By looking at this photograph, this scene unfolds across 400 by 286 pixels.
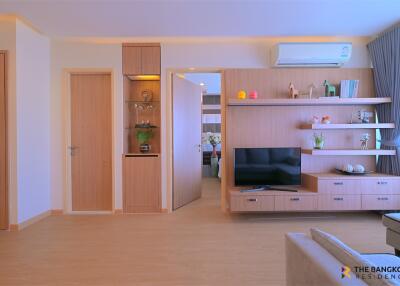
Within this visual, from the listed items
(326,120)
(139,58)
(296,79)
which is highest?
(139,58)

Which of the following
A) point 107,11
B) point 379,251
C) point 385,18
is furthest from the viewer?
point 385,18

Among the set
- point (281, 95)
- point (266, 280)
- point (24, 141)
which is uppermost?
point (281, 95)

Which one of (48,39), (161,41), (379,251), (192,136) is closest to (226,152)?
(192,136)

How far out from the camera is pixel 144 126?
177 inches

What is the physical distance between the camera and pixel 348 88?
4.12 metres

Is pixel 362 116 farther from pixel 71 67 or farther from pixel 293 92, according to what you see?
pixel 71 67

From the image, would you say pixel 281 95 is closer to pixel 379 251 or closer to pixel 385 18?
pixel 385 18

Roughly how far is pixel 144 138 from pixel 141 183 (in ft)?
2.37

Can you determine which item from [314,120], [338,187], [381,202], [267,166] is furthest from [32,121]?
[381,202]

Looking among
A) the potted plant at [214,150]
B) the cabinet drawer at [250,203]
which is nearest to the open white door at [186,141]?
the cabinet drawer at [250,203]

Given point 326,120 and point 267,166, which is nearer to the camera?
point 267,166

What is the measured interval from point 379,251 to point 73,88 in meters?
4.53

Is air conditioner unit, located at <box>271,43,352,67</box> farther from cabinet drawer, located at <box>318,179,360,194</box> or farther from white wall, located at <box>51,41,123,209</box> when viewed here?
white wall, located at <box>51,41,123,209</box>

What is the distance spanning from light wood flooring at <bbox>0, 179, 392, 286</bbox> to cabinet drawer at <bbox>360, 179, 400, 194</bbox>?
433mm
